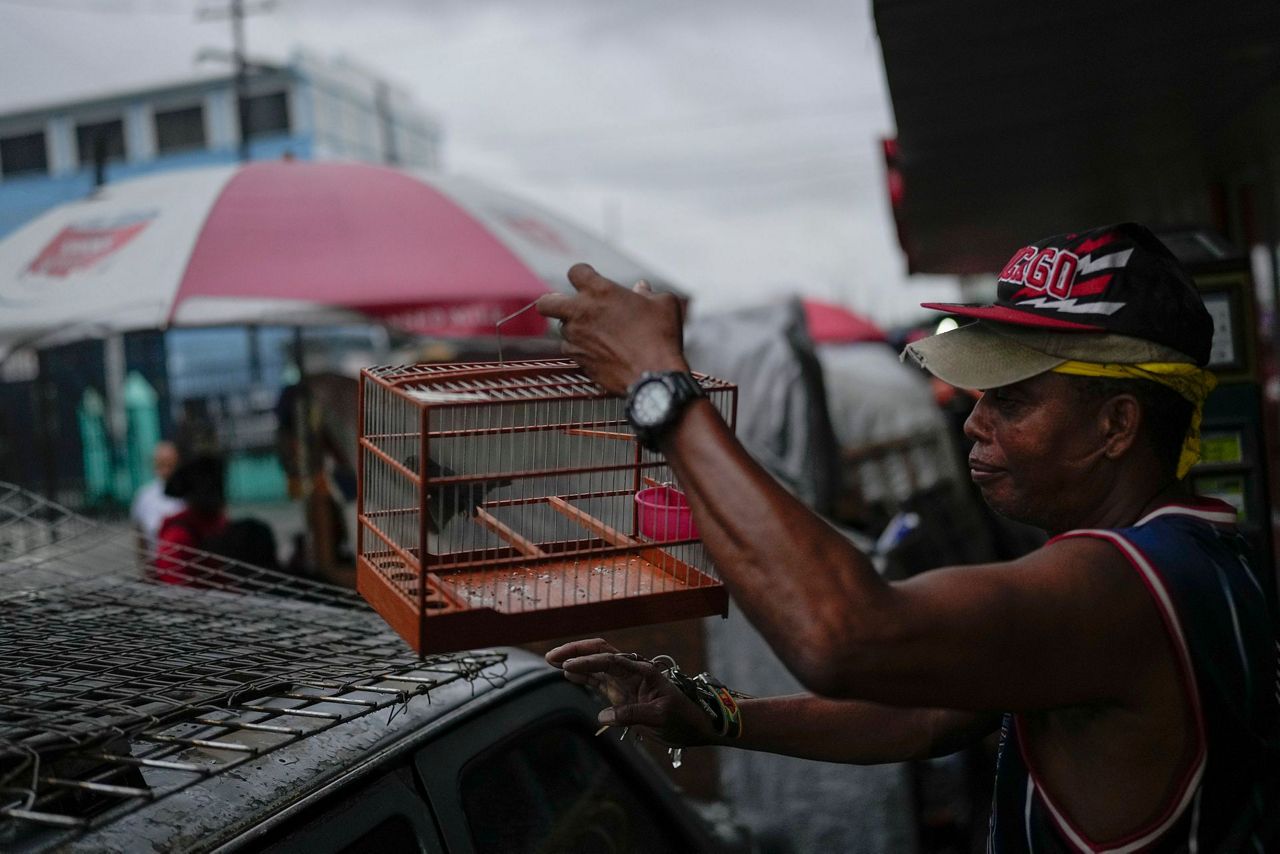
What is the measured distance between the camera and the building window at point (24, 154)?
33.6m

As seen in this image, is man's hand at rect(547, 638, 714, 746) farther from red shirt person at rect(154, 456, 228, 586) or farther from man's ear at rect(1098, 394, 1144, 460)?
red shirt person at rect(154, 456, 228, 586)

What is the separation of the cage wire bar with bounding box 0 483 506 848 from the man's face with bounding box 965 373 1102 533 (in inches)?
38.4

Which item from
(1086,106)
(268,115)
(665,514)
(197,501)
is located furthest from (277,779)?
(268,115)

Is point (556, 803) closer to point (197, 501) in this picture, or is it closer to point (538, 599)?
point (538, 599)

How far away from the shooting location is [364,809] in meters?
1.62

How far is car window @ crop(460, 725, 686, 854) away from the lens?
1.90 metres

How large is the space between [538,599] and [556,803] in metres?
0.81

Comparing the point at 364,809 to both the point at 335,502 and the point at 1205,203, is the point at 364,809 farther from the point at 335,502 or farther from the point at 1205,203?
the point at 1205,203

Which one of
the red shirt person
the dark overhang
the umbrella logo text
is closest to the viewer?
the dark overhang

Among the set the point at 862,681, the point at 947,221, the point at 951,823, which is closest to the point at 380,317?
the point at 951,823

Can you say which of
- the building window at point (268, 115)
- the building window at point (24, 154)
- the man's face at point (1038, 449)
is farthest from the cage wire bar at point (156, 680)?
the building window at point (24, 154)

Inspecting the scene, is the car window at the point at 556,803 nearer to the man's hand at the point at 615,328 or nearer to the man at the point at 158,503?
the man's hand at the point at 615,328

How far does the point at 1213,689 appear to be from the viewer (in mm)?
1315

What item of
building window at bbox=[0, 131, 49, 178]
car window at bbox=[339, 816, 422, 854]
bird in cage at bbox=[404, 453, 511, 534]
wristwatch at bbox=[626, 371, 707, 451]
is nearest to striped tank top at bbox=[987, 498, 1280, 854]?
wristwatch at bbox=[626, 371, 707, 451]
